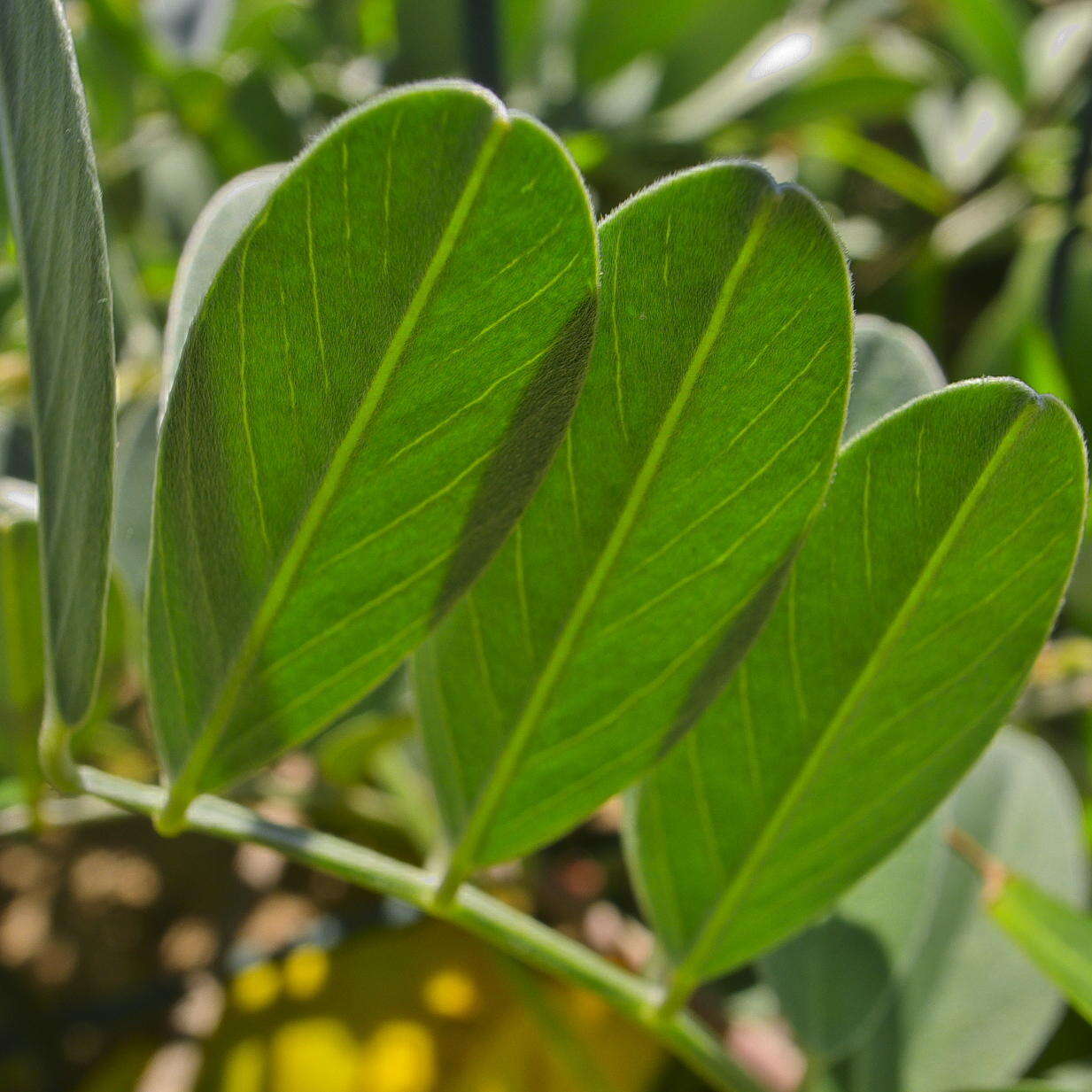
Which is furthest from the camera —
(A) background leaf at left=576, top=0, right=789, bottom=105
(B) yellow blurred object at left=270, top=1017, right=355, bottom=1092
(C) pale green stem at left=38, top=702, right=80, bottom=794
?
(A) background leaf at left=576, top=0, right=789, bottom=105

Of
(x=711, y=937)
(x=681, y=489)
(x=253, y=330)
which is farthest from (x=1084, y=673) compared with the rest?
(x=253, y=330)

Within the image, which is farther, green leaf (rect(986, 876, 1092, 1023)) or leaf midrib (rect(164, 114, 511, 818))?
green leaf (rect(986, 876, 1092, 1023))

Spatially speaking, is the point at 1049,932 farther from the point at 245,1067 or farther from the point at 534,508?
the point at 245,1067

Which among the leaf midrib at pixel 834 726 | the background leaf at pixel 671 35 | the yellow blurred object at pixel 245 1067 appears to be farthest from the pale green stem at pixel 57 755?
the background leaf at pixel 671 35

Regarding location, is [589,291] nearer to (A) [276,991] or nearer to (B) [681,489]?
(B) [681,489]

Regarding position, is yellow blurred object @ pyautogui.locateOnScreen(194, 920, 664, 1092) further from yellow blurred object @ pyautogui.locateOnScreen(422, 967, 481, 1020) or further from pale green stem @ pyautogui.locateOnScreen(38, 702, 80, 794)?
pale green stem @ pyautogui.locateOnScreen(38, 702, 80, 794)

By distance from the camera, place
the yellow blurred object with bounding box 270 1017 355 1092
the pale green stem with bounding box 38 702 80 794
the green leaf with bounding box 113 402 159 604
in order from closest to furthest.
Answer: the pale green stem with bounding box 38 702 80 794 < the green leaf with bounding box 113 402 159 604 < the yellow blurred object with bounding box 270 1017 355 1092

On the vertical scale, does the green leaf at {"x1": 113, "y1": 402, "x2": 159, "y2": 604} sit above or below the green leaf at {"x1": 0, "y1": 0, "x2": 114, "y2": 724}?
below

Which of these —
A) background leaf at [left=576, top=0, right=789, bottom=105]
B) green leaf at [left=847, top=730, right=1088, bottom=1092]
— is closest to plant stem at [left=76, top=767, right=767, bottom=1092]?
green leaf at [left=847, top=730, right=1088, bottom=1092]
